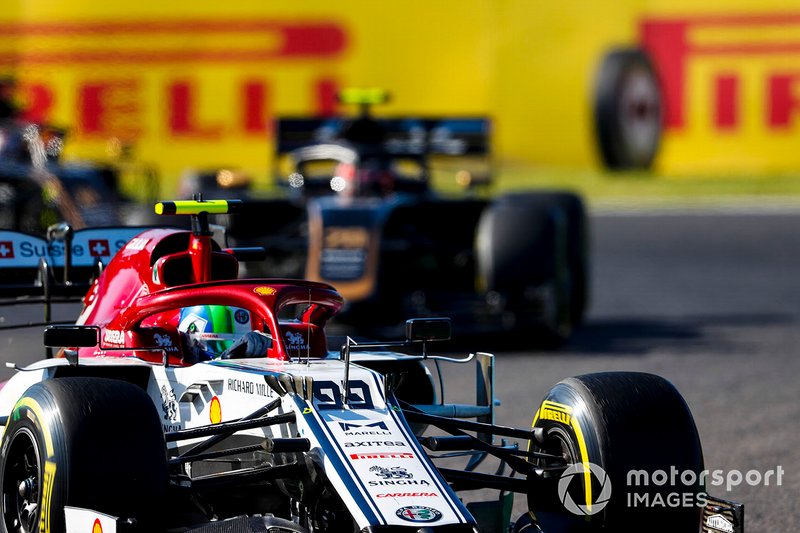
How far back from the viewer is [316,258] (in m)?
12.8

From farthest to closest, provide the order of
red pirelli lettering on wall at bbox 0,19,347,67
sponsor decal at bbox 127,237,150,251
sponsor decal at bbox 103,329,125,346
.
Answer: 1. red pirelli lettering on wall at bbox 0,19,347,67
2. sponsor decal at bbox 127,237,150,251
3. sponsor decal at bbox 103,329,125,346

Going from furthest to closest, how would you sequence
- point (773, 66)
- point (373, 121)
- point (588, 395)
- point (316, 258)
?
1. point (773, 66)
2. point (373, 121)
3. point (316, 258)
4. point (588, 395)

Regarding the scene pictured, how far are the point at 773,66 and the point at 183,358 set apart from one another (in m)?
18.8

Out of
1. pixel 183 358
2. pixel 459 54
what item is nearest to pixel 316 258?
pixel 183 358

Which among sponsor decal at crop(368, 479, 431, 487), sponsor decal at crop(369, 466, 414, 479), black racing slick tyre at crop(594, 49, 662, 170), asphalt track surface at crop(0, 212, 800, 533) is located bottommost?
asphalt track surface at crop(0, 212, 800, 533)

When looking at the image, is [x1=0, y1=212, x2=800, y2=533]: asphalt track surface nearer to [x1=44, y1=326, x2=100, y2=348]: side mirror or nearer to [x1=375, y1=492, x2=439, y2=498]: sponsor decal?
[x1=375, y1=492, x2=439, y2=498]: sponsor decal

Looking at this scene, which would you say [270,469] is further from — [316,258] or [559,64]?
[559,64]

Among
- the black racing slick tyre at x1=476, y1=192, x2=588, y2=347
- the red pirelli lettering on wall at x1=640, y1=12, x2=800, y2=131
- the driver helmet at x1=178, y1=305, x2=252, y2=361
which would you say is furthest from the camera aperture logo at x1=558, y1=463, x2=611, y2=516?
the red pirelli lettering on wall at x1=640, y1=12, x2=800, y2=131

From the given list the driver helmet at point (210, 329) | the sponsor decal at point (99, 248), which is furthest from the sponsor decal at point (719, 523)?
the sponsor decal at point (99, 248)

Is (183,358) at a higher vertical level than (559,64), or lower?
lower

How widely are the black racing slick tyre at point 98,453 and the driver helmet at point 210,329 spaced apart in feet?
3.65

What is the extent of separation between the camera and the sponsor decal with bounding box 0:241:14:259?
28.1ft

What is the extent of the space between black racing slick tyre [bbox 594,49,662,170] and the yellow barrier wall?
7.9 inches

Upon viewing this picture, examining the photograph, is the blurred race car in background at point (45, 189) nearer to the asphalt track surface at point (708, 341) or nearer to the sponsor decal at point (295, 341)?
the asphalt track surface at point (708, 341)
